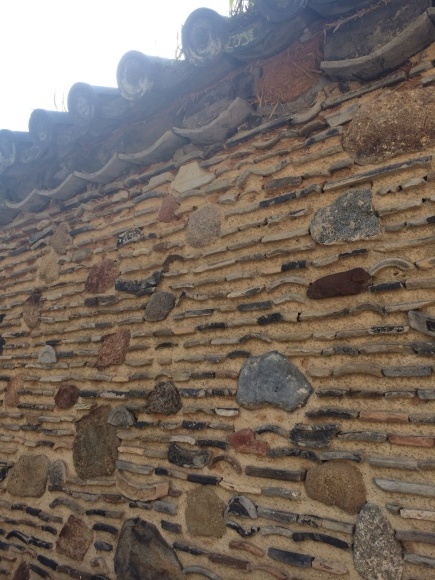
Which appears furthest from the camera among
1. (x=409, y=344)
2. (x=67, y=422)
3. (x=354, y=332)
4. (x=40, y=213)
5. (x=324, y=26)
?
(x=40, y=213)

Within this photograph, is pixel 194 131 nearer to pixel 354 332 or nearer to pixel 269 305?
pixel 269 305

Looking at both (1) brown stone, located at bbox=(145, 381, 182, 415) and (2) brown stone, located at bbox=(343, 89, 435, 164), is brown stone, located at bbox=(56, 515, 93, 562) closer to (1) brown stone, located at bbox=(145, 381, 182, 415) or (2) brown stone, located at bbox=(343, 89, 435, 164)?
(1) brown stone, located at bbox=(145, 381, 182, 415)

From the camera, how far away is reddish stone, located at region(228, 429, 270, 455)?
193cm

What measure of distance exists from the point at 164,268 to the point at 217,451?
100 cm

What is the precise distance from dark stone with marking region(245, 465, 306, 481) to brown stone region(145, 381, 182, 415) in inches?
19.1

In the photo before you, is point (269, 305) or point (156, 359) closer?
point (269, 305)

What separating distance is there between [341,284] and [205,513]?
1.20 m

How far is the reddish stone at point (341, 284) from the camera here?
5.98 ft

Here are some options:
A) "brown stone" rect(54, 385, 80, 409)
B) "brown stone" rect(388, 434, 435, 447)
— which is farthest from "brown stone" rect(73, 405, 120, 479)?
"brown stone" rect(388, 434, 435, 447)

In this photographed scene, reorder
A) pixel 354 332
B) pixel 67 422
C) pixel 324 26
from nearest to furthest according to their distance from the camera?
pixel 354 332, pixel 324 26, pixel 67 422

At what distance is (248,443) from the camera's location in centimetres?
197

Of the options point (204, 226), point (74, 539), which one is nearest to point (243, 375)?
point (204, 226)

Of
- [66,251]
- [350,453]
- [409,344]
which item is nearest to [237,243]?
[409,344]

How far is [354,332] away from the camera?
1.79 m
